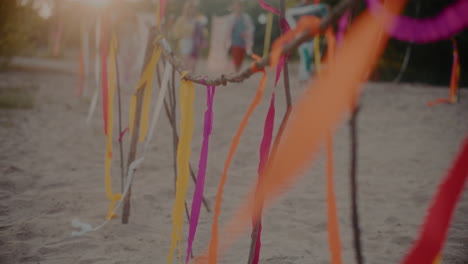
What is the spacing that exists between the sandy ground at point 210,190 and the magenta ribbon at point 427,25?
1291mm

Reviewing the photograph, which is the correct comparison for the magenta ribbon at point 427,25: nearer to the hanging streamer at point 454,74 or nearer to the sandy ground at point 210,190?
the sandy ground at point 210,190

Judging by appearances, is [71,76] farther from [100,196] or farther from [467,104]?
[467,104]

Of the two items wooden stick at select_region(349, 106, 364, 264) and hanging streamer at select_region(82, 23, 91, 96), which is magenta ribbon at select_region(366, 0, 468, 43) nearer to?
wooden stick at select_region(349, 106, 364, 264)

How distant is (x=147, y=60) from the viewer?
219 cm

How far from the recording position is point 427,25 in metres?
0.85

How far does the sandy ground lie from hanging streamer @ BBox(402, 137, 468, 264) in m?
1.11

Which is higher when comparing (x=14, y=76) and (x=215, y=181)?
(x=14, y=76)

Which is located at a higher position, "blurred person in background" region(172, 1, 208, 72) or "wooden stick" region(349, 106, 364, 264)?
"blurred person in background" region(172, 1, 208, 72)

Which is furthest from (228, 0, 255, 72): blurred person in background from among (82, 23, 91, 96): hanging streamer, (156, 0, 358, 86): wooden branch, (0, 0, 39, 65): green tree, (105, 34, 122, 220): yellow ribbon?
(156, 0, 358, 86): wooden branch

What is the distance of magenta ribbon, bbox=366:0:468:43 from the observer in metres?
0.74

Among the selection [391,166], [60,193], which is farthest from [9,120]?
[391,166]

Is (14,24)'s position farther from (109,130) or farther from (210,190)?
(210,190)

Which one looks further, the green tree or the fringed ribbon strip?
the green tree

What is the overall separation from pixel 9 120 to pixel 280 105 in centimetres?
386
